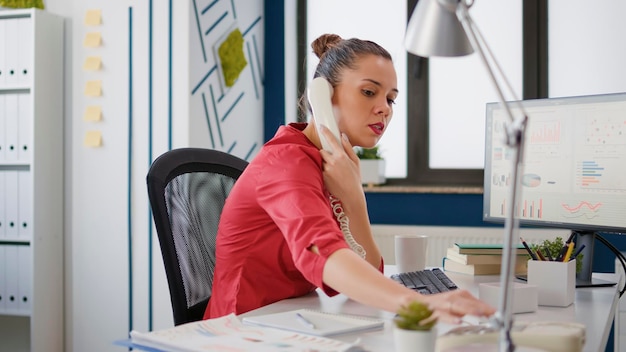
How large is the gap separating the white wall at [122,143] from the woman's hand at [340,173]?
1.72 m

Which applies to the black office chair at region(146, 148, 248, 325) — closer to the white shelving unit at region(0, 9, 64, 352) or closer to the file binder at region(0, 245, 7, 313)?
the white shelving unit at region(0, 9, 64, 352)

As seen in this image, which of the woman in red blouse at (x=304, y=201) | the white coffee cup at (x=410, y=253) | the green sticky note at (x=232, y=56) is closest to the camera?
the woman in red blouse at (x=304, y=201)

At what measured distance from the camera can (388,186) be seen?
3.78 metres

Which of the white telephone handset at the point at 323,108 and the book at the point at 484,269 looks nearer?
the white telephone handset at the point at 323,108

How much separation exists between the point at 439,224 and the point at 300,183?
2497mm

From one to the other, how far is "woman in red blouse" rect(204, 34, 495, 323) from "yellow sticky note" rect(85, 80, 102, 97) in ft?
5.89

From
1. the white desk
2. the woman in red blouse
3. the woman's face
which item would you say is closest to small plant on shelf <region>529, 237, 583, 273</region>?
the white desk

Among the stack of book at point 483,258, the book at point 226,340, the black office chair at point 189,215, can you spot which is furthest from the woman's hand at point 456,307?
the stack of book at point 483,258

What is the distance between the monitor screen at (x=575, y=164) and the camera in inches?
69.5

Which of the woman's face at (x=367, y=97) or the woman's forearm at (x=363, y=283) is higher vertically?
the woman's face at (x=367, y=97)

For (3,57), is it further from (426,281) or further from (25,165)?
(426,281)

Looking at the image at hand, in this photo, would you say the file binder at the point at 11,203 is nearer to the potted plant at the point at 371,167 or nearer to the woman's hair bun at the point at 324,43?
the potted plant at the point at 371,167

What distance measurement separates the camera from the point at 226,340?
103 cm

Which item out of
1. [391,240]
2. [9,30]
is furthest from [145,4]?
[391,240]
